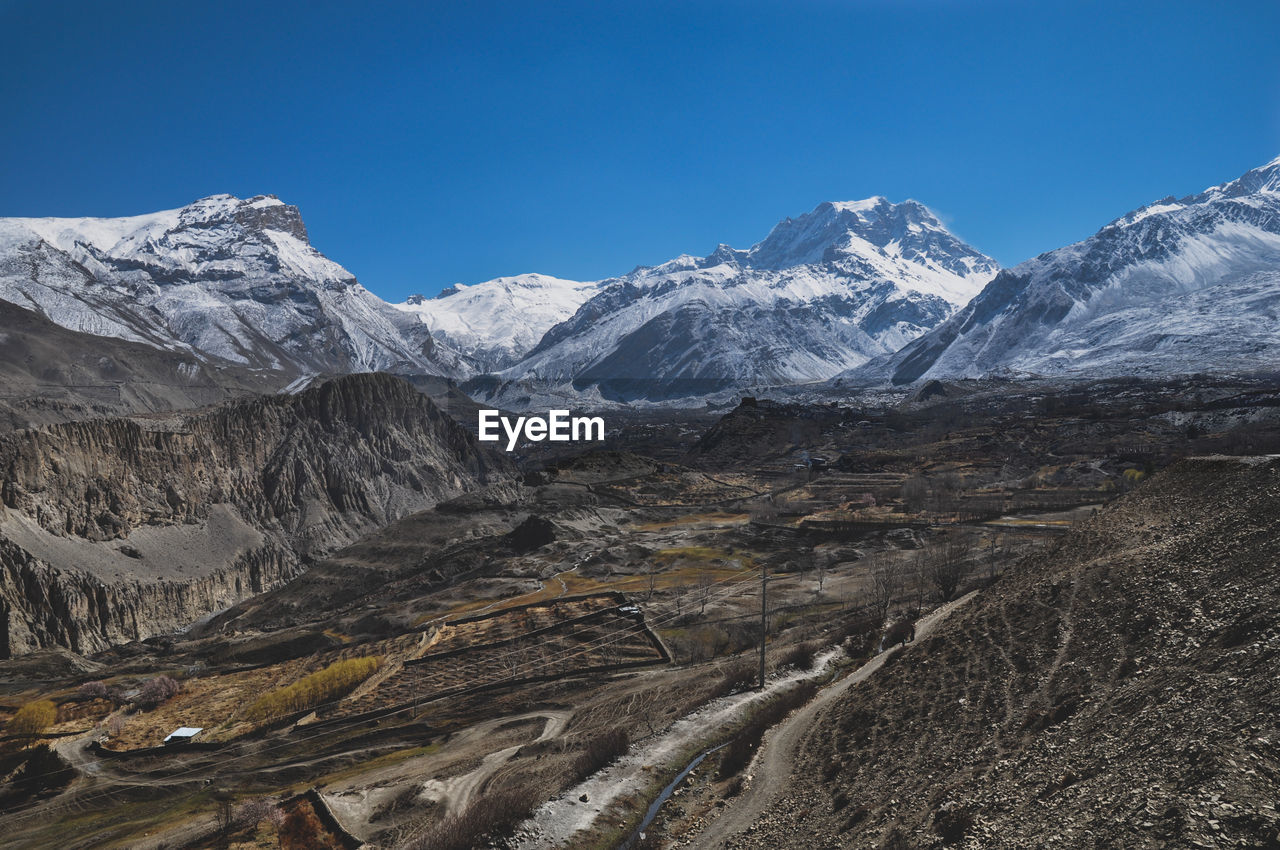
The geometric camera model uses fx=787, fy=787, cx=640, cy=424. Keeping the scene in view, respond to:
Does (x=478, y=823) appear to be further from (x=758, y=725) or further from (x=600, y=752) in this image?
(x=758, y=725)

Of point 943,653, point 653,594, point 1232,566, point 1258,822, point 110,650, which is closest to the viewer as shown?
point 1258,822

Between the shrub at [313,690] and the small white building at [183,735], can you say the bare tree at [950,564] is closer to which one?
the shrub at [313,690]

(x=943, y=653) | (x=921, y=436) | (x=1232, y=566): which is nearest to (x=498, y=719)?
(x=943, y=653)

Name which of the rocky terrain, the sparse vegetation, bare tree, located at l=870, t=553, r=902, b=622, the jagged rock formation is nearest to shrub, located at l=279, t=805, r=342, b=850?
the sparse vegetation

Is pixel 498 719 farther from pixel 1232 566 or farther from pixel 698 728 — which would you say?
pixel 1232 566

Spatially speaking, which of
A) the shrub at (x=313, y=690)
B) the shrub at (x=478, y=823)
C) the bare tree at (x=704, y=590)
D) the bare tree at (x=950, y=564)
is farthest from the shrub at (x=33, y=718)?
the bare tree at (x=950, y=564)
